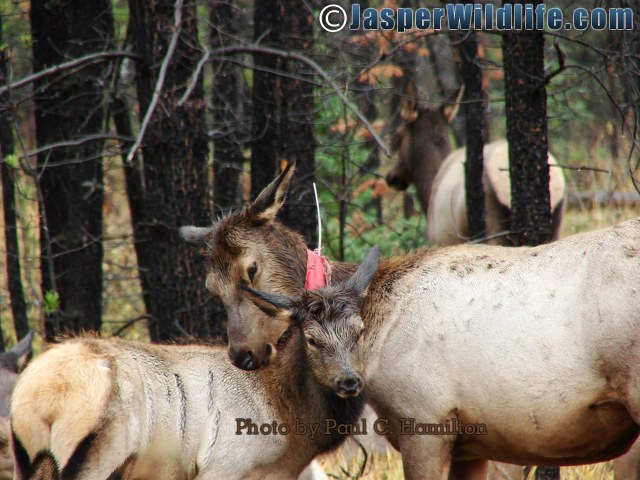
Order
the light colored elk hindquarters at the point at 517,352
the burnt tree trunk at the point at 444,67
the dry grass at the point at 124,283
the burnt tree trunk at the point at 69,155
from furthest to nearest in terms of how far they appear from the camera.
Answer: the burnt tree trunk at the point at 444,67
the burnt tree trunk at the point at 69,155
the dry grass at the point at 124,283
the light colored elk hindquarters at the point at 517,352

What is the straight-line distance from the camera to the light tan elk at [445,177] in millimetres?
10195

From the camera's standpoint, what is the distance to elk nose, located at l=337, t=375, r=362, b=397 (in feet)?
17.3

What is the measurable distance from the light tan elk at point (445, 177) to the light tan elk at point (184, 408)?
13.3 feet

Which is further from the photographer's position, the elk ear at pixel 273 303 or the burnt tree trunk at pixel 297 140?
the burnt tree trunk at pixel 297 140

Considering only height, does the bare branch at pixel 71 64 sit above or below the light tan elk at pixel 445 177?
above

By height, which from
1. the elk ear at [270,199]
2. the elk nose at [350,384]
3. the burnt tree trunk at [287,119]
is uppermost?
the burnt tree trunk at [287,119]

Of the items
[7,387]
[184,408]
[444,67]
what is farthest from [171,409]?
[444,67]

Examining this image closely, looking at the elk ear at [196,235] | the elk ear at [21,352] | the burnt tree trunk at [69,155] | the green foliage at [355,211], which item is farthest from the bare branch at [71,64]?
the green foliage at [355,211]

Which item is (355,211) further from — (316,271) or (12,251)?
(316,271)

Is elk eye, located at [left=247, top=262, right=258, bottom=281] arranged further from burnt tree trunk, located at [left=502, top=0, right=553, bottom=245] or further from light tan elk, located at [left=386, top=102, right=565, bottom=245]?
light tan elk, located at [left=386, top=102, right=565, bottom=245]

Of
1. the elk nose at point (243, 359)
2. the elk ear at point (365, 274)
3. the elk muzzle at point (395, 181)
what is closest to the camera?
the elk ear at point (365, 274)

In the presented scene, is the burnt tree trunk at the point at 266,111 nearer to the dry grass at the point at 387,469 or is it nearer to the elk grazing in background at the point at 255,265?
the elk grazing in background at the point at 255,265

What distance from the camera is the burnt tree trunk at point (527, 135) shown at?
7.11m

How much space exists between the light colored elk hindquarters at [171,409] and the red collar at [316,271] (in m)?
0.37
